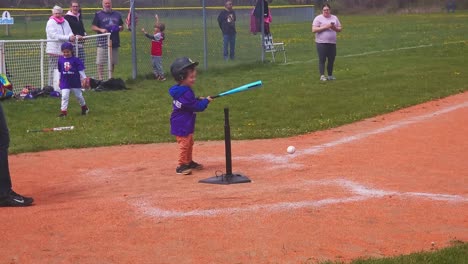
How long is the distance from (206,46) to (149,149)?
1076cm

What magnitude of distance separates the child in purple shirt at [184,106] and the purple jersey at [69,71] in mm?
5172

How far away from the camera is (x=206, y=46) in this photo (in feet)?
73.3

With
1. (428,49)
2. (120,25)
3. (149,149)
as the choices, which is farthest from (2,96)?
(428,49)

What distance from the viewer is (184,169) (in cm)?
991

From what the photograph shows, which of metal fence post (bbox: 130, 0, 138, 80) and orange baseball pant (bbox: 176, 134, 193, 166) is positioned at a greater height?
metal fence post (bbox: 130, 0, 138, 80)

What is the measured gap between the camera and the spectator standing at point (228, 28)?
23.2 m

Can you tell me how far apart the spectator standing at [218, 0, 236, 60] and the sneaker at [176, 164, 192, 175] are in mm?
13643

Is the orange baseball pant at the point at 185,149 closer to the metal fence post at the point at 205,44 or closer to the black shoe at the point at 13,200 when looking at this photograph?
the black shoe at the point at 13,200

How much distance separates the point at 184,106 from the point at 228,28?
13731 mm

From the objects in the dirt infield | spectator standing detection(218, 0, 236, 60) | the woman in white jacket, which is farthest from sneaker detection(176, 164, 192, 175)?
spectator standing detection(218, 0, 236, 60)

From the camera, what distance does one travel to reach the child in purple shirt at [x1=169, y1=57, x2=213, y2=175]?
9805 millimetres

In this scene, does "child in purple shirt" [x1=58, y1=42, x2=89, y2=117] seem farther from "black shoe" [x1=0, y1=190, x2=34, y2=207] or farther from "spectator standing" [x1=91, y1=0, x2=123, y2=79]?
"black shoe" [x1=0, y1=190, x2=34, y2=207]

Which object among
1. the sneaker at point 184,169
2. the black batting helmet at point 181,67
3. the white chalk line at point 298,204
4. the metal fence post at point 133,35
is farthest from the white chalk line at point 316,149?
the metal fence post at point 133,35

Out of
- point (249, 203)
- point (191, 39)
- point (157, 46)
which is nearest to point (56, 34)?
point (157, 46)
